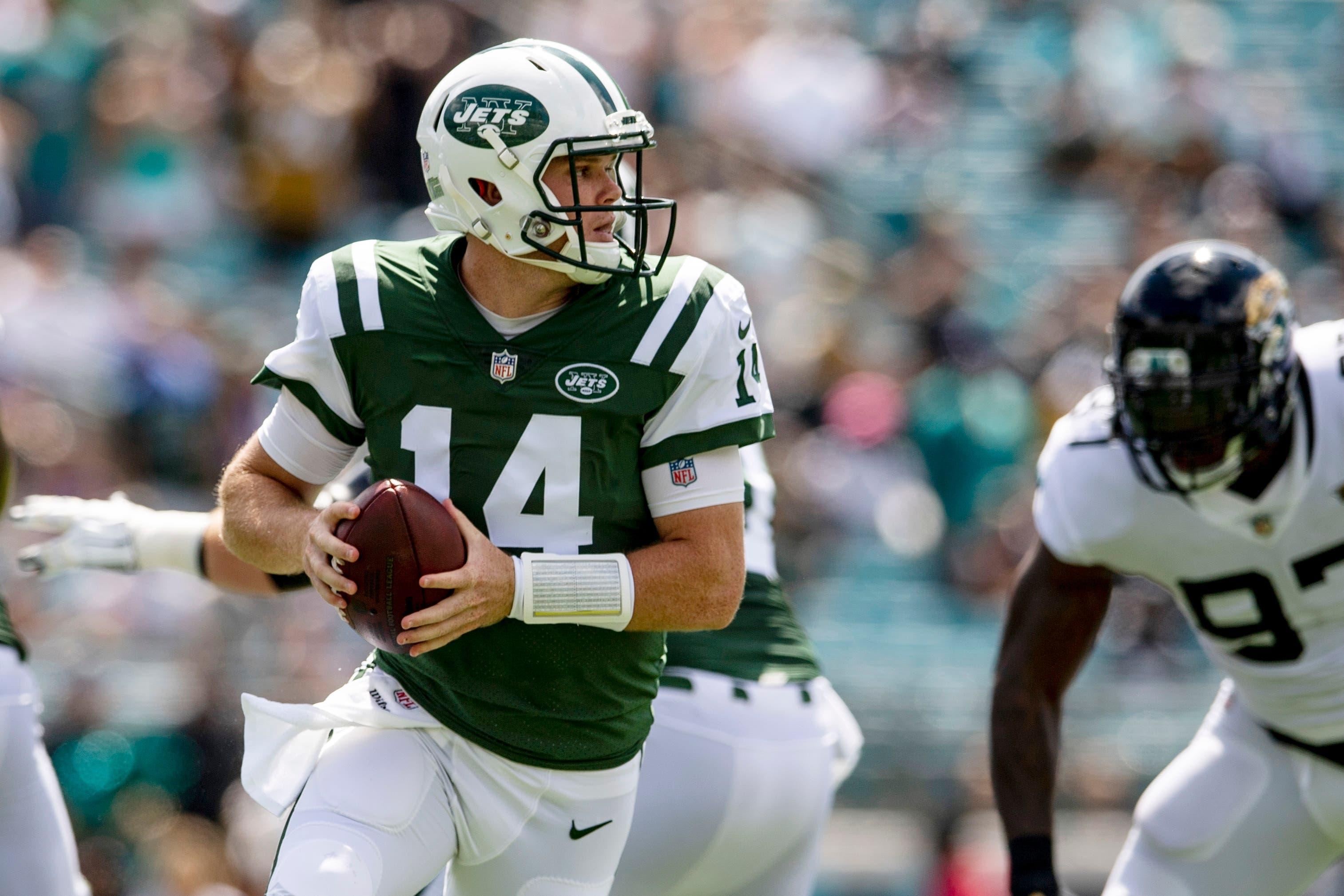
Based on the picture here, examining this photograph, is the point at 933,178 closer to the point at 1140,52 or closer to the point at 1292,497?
the point at 1140,52

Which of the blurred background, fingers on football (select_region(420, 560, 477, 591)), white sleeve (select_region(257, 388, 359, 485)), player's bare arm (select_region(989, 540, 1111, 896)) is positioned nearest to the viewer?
fingers on football (select_region(420, 560, 477, 591))

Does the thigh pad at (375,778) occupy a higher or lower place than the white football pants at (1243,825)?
higher

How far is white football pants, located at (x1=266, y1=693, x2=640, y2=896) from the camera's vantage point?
Answer: 9.56 feet

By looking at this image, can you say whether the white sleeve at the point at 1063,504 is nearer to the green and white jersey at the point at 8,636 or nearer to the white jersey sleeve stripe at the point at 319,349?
the white jersey sleeve stripe at the point at 319,349

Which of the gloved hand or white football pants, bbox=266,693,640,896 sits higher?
the gloved hand

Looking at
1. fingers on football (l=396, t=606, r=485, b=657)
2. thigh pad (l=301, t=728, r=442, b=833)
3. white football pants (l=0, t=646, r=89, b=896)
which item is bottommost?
white football pants (l=0, t=646, r=89, b=896)

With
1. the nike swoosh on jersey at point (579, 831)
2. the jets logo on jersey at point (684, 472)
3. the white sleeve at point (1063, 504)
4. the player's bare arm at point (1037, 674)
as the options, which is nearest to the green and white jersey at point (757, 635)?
the player's bare arm at point (1037, 674)

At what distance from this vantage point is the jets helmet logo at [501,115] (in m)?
3.07

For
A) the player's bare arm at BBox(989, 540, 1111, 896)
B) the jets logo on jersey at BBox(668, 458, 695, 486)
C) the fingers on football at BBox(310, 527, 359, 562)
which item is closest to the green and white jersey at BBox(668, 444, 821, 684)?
the player's bare arm at BBox(989, 540, 1111, 896)

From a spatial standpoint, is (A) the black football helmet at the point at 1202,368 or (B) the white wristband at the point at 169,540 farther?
(B) the white wristband at the point at 169,540

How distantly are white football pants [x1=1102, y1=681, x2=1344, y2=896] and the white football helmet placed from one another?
189 cm

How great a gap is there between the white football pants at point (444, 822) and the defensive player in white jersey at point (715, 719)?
1.84 feet

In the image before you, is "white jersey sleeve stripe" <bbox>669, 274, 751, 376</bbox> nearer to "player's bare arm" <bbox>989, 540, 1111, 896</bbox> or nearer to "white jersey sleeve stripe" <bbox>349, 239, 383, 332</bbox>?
"white jersey sleeve stripe" <bbox>349, 239, 383, 332</bbox>

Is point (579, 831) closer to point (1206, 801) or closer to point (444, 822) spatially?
point (444, 822)
